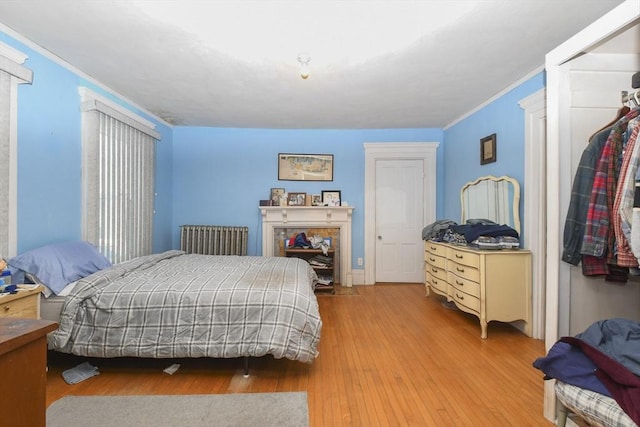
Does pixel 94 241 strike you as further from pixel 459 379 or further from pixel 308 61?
pixel 459 379

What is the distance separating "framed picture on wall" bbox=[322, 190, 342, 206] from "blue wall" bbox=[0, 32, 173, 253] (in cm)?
295

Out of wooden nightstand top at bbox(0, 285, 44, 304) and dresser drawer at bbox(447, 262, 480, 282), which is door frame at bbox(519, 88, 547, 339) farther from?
wooden nightstand top at bbox(0, 285, 44, 304)

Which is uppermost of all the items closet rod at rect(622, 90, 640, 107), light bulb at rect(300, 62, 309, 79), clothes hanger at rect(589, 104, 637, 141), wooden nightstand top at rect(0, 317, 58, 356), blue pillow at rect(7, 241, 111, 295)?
light bulb at rect(300, 62, 309, 79)

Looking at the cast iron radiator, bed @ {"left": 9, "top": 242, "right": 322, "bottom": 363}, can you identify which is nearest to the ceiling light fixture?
bed @ {"left": 9, "top": 242, "right": 322, "bottom": 363}


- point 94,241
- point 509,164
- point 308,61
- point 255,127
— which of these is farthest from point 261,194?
point 509,164

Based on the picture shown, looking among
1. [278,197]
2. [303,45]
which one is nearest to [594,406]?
[303,45]

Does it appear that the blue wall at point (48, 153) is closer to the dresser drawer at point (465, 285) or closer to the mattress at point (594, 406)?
the mattress at point (594, 406)

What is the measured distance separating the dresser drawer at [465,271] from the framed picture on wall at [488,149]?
4.21 feet

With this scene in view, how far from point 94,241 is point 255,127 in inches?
101

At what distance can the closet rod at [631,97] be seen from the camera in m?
1.45

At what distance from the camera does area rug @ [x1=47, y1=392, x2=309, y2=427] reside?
162 centimetres

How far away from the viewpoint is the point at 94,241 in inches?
113

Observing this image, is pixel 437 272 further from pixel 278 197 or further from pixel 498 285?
pixel 278 197

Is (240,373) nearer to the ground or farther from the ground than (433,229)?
nearer to the ground
